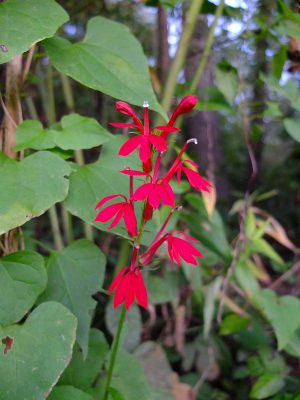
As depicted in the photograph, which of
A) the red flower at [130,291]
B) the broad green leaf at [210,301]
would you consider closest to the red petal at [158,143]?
the red flower at [130,291]

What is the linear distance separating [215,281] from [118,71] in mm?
652

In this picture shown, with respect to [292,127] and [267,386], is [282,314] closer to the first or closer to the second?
[267,386]

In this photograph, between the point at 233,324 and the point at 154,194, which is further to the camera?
the point at 233,324

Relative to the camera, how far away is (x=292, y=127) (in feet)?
3.54

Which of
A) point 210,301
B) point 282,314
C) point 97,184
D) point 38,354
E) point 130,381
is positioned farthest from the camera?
point 210,301

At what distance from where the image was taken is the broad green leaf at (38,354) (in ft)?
1.96

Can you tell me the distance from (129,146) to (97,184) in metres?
0.24

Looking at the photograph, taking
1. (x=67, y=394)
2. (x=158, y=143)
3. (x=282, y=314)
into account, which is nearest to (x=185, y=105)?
(x=158, y=143)

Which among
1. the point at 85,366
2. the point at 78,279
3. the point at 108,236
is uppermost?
the point at 78,279

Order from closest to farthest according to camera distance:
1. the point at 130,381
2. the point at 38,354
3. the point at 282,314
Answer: the point at 38,354, the point at 130,381, the point at 282,314

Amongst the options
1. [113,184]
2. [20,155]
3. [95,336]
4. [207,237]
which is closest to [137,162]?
[113,184]

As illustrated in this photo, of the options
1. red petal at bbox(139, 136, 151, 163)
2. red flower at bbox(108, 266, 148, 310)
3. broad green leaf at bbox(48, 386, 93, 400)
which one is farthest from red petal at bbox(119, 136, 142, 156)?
broad green leaf at bbox(48, 386, 93, 400)

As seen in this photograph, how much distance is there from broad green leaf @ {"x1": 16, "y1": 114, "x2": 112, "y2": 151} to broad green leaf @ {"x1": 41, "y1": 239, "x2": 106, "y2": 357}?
0.17 m

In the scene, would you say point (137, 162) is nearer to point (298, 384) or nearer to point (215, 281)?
point (215, 281)
